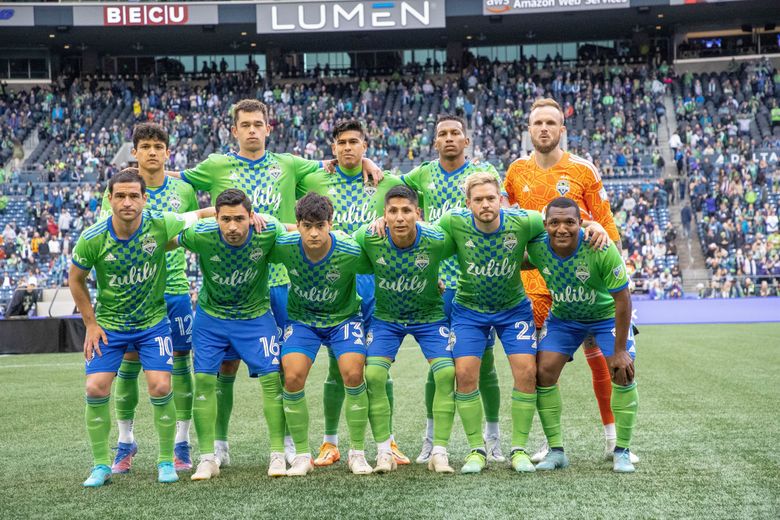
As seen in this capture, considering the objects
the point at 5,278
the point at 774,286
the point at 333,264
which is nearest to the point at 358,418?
the point at 333,264

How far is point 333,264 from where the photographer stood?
630 cm

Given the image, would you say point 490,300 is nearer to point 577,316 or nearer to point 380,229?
point 577,316

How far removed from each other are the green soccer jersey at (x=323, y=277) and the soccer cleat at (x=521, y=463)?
4.86 ft

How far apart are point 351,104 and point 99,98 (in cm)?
1053

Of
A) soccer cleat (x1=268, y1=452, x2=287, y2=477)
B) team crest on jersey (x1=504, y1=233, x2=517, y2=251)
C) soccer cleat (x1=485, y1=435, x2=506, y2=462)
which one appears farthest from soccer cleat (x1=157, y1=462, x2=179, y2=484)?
team crest on jersey (x1=504, y1=233, x2=517, y2=251)

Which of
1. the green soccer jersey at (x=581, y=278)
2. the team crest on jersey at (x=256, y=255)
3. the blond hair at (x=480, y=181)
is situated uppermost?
the blond hair at (x=480, y=181)

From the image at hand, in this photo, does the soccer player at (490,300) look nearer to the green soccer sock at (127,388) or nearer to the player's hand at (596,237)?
the player's hand at (596,237)

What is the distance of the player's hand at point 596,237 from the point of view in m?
6.05

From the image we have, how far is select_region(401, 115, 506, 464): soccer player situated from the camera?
675 cm

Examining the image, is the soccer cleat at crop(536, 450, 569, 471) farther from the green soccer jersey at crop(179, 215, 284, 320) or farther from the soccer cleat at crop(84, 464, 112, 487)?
the soccer cleat at crop(84, 464, 112, 487)

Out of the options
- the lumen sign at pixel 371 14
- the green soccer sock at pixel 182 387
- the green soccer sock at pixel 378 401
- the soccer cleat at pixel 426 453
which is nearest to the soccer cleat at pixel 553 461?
the soccer cleat at pixel 426 453

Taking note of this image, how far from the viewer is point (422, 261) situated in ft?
20.7

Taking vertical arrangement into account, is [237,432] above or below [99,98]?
below

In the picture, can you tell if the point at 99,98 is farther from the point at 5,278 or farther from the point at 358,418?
the point at 358,418
